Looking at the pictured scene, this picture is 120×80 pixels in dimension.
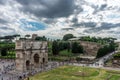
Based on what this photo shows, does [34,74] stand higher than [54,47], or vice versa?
[54,47]

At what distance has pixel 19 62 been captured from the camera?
2050 inches

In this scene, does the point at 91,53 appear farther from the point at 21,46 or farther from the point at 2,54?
the point at 21,46

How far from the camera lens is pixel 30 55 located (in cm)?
5491

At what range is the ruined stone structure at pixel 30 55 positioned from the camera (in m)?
51.8

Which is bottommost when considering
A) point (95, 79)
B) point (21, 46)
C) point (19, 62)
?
point (95, 79)

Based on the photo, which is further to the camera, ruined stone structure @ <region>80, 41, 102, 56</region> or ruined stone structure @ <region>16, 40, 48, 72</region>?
ruined stone structure @ <region>80, 41, 102, 56</region>

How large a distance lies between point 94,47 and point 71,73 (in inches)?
2227

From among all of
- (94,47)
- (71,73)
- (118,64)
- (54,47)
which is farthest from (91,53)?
(71,73)

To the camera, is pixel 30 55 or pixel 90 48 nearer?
pixel 30 55

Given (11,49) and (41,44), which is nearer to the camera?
(41,44)

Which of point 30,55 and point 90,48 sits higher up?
point 90,48

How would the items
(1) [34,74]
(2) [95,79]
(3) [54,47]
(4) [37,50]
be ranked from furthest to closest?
(3) [54,47]
(4) [37,50]
(1) [34,74]
(2) [95,79]

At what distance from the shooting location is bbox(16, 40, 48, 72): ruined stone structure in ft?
170

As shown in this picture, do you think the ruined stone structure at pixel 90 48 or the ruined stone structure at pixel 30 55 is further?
the ruined stone structure at pixel 90 48
